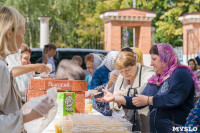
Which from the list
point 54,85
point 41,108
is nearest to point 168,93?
point 54,85

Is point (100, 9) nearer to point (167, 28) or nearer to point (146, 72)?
point (167, 28)

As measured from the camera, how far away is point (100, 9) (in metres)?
22.8

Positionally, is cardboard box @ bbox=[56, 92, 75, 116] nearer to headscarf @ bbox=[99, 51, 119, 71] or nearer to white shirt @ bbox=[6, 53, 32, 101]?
white shirt @ bbox=[6, 53, 32, 101]

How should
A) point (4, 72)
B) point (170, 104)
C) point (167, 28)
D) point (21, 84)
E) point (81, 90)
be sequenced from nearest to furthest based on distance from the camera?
point (4, 72), point (170, 104), point (81, 90), point (21, 84), point (167, 28)

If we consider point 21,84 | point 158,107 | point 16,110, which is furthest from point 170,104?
point 21,84

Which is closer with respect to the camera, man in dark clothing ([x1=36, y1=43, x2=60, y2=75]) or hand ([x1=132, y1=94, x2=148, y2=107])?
hand ([x1=132, y1=94, x2=148, y2=107])

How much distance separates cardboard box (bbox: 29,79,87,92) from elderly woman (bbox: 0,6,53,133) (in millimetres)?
1327

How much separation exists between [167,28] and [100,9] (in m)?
4.96

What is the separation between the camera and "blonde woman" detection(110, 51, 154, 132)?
126 inches

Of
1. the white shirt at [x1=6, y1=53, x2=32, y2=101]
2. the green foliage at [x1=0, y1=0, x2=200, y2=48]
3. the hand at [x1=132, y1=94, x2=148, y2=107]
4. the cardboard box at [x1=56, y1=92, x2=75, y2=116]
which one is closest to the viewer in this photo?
the hand at [x1=132, y1=94, x2=148, y2=107]

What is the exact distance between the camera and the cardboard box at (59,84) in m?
2.95

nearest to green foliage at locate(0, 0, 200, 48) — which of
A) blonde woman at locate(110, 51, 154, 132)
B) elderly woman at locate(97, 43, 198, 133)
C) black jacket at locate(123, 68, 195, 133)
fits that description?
blonde woman at locate(110, 51, 154, 132)

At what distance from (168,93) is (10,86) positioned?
1.47 meters

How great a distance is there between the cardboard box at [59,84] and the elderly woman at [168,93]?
0.28 meters
